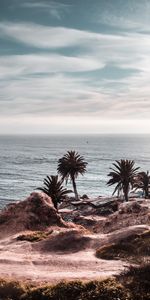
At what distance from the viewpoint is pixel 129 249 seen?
1190 inches

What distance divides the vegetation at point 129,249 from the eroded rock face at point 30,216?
13.8 meters

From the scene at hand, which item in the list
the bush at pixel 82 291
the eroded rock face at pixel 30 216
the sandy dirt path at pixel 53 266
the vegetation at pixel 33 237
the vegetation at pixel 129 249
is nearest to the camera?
the bush at pixel 82 291

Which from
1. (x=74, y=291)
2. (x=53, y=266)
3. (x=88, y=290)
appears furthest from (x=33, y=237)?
(x=88, y=290)

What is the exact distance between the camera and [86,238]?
111 ft

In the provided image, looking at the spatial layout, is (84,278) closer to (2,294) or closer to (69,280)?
(69,280)

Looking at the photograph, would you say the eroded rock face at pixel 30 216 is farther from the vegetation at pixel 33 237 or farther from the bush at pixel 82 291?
the bush at pixel 82 291

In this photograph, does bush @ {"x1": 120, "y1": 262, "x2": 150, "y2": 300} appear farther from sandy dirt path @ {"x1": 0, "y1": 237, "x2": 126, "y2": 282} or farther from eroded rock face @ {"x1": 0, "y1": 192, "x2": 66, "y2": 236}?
eroded rock face @ {"x1": 0, "y1": 192, "x2": 66, "y2": 236}

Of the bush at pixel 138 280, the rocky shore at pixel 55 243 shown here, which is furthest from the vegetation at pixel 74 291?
the rocky shore at pixel 55 243

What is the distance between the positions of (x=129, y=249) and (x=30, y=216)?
16.3 meters

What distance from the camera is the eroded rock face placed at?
43469mm

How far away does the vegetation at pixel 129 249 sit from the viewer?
94.9 ft

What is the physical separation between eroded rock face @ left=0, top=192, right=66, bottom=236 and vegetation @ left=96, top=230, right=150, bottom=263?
13.8 metres

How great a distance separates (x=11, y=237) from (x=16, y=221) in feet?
14.5

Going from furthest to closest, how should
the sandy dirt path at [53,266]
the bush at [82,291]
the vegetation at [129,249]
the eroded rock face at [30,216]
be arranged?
1. the eroded rock face at [30,216]
2. the vegetation at [129,249]
3. the sandy dirt path at [53,266]
4. the bush at [82,291]
